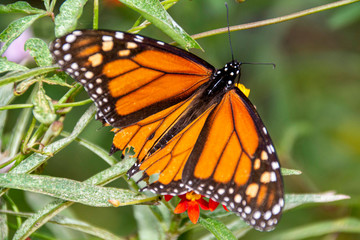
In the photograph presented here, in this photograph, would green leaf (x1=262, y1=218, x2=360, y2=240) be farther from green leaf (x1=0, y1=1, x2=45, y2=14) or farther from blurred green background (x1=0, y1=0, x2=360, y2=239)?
green leaf (x1=0, y1=1, x2=45, y2=14)

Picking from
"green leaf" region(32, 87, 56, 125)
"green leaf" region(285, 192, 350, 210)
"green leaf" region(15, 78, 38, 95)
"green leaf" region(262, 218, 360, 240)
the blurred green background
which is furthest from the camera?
the blurred green background

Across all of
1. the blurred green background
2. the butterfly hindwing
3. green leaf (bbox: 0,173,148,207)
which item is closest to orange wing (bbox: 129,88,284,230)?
the butterfly hindwing

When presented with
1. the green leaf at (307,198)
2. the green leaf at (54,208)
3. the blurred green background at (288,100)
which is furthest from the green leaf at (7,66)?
the blurred green background at (288,100)

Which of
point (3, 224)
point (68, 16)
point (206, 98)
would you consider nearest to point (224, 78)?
point (206, 98)

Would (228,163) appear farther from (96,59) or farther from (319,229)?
(319,229)

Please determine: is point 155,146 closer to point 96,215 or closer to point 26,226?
point 26,226

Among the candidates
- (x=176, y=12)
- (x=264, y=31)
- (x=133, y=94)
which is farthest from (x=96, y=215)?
(x=133, y=94)
